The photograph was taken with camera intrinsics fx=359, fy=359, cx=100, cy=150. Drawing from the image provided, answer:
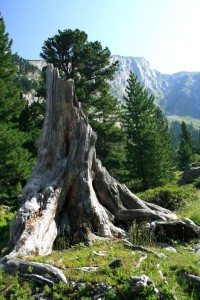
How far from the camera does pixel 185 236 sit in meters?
12.4

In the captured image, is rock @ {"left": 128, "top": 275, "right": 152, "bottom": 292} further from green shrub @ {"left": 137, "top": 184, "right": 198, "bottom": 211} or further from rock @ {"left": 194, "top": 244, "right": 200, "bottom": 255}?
green shrub @ {"left": 137, "top": 184, "right": 198, "bottom": 211}

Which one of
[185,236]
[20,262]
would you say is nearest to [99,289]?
[20,262]

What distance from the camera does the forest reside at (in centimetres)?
677

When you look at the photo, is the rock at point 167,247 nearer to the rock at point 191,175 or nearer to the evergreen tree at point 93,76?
the evergreen tree at point 93,76

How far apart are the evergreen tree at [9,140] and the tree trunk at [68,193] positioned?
1072cm

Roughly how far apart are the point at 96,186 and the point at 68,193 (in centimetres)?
146

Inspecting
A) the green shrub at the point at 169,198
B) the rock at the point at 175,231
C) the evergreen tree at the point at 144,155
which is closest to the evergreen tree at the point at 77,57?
the evergreen tree at the point at 144,155

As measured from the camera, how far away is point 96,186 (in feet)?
45.3

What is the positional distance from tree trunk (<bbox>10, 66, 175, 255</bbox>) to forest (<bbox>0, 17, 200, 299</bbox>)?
478mm

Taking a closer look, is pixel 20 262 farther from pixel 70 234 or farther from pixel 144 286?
pixel 70 234

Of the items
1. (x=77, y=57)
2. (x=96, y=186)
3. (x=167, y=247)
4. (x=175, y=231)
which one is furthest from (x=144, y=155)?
(x=167, y=247)

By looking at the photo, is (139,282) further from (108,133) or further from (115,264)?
(108,133)

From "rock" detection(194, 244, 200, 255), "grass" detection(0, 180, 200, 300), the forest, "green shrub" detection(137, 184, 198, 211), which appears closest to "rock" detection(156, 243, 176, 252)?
the forest

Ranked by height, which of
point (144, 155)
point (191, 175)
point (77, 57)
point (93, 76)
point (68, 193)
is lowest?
point (191, 175)
